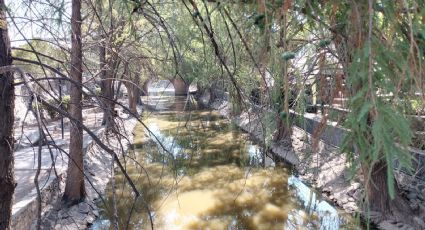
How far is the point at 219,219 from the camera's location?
7.04 metres

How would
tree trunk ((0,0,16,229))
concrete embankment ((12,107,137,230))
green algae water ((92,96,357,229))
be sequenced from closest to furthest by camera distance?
tree trunk ((0,0,16,229)) → concrete embankment ((12,107,137,230)) → green algae water ((92,96,357,229))

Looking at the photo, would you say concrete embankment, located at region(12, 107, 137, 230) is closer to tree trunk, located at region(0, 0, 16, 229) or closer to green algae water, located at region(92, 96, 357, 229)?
green algae water, located at region(92, 96, 357, 229)

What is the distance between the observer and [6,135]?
2592 mm

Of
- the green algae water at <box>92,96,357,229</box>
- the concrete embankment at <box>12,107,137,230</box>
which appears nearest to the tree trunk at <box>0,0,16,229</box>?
the concrete embankment at <box>12,107,137,230</box>

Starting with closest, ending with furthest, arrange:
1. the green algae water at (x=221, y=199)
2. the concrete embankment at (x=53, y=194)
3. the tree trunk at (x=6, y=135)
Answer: the tree trunk at (x=6, y=135) → the concrete embankment at (x=53, y=194) → the green algae water at (x=221, y=199)

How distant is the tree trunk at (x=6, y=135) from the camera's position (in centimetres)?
257

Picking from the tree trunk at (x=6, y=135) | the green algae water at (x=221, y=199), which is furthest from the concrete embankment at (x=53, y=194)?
the tree trunk at (x=6, y=135)

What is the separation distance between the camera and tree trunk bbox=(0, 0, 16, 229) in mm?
2574

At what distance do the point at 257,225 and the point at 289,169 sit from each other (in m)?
A: 3.63

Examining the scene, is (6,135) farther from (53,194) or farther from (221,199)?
(221,199)

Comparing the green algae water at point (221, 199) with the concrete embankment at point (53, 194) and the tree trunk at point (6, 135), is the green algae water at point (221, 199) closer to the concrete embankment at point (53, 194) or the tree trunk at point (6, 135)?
the concrete embankment at point (53, 194)

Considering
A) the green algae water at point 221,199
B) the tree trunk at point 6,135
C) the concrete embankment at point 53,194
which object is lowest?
the green algae water at point 221,199

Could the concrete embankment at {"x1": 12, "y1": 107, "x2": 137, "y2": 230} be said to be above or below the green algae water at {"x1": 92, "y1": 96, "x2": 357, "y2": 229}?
above

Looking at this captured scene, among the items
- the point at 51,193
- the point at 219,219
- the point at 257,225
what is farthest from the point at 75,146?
the point at 257,225
